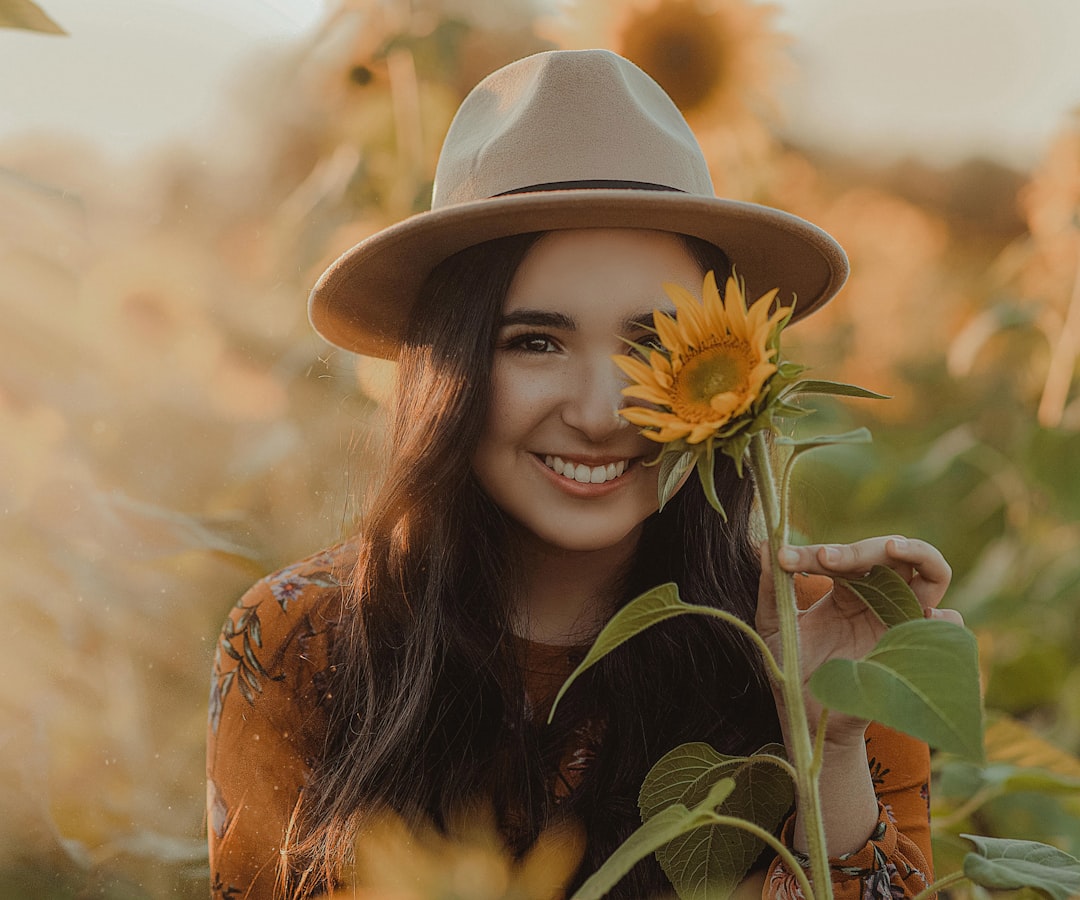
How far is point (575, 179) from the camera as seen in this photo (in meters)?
0.80

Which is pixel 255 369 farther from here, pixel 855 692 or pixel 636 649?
pixel 855 692

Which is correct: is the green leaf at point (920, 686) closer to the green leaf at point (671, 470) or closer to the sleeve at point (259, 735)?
the green leaf at point (671, 470)

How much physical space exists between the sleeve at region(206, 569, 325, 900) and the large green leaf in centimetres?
48

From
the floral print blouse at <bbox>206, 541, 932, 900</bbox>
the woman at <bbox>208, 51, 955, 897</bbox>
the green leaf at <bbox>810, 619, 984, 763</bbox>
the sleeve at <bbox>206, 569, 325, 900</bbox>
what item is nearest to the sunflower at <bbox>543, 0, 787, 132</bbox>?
the woman at <bbox>208, 51, 955, 897</bbox>

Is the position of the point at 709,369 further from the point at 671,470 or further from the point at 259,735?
the point at 259,735

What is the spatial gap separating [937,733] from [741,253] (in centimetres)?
55

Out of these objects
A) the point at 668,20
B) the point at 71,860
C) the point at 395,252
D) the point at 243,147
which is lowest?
the point at 71,860

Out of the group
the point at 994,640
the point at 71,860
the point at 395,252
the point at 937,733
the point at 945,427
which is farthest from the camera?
the point at 945,427

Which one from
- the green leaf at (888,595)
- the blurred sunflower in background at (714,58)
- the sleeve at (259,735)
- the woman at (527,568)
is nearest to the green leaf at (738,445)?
the green leaf at (888,595)

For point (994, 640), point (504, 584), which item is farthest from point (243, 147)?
point (994, 640)

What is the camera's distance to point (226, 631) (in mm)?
1049

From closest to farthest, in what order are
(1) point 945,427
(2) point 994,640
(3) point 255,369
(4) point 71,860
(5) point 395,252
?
(5) point 395,252, (4) point 71,860, (3) point 255,369, (2) point 994,640, (1) point 945,427

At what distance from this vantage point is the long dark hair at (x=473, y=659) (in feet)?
2.84

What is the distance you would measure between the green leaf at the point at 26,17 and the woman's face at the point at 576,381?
346mm
